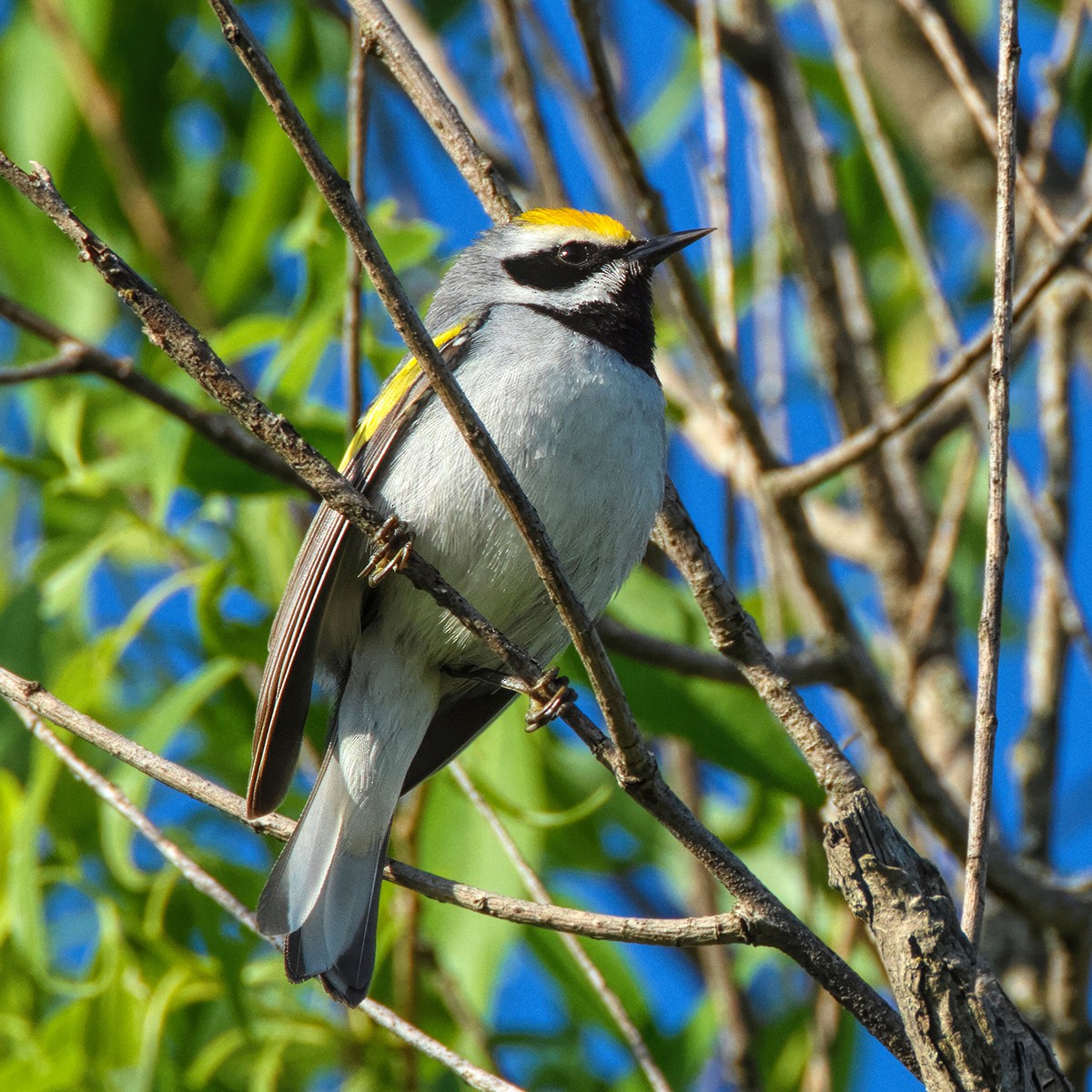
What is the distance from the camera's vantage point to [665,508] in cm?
281

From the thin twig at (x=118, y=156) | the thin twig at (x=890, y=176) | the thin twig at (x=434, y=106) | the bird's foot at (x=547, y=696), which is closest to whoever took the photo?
the bird's foot at (x=547, y=696)

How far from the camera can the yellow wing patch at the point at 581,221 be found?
3.66 meters

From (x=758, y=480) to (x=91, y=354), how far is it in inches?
64.3

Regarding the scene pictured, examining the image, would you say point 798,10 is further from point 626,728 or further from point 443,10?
point 626,728

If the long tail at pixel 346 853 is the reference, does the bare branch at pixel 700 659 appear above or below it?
above

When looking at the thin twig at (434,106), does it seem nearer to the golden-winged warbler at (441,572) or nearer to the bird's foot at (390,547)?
the golden-winged warbler at (441,572)

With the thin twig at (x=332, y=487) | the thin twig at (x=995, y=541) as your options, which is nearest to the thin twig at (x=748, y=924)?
the thin twig at (x=332, y=487)

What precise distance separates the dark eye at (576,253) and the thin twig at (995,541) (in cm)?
153

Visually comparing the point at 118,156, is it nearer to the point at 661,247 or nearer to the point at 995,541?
the point at 661,247

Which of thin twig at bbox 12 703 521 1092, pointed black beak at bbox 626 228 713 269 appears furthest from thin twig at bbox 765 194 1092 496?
thin twig at bbox 12 703 521 1092

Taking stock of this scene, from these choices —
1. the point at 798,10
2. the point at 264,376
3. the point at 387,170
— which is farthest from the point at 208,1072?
the point at 798,10

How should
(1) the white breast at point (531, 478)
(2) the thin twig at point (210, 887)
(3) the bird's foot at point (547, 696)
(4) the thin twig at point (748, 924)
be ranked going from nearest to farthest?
(4) the thin twig at point (748, 924), (2) the thin twig at point (210, 887), (3) the bird's foot at point (547, 696), (1) the white breast at point (531, 478)

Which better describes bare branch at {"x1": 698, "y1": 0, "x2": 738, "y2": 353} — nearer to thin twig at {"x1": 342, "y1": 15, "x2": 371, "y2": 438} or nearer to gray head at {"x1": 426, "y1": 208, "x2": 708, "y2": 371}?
gray head at {"x1": 426, "y1": 208, "x2": 708, "y2": 371}

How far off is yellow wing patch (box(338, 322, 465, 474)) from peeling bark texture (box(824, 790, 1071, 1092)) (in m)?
1.48
